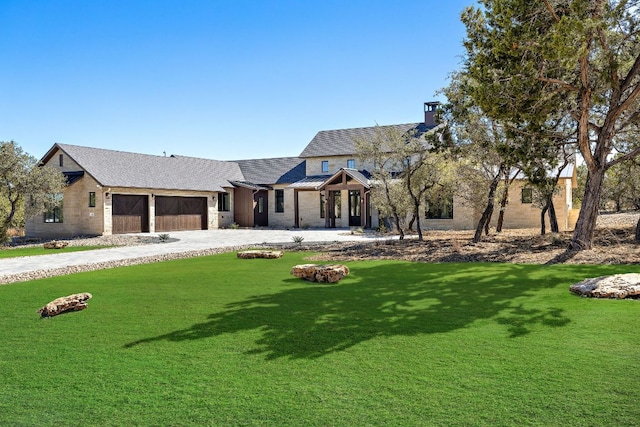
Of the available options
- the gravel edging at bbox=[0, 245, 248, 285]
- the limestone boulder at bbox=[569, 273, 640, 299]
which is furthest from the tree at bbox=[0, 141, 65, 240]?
the limestone boulder at bbox=[569, 273, 640, 299]

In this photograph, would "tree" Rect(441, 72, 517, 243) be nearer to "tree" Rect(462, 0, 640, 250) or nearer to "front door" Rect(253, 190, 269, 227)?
"tree" Rect(462, 0, 640, 250)

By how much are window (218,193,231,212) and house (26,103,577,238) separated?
0.25 feet

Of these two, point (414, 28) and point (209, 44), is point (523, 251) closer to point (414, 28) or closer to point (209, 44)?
point (414, 28)

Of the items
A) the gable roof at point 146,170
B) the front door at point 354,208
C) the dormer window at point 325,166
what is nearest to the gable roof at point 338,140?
the dormer window at point 325,166

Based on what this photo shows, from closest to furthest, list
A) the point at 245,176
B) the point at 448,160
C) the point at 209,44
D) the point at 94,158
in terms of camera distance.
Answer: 1. the point at 209,44
2. the point at 448,160
3. the point at 94,158
4. the point at 245,176

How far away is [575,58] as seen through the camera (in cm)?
1048

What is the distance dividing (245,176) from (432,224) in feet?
54.2

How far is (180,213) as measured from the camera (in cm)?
3262

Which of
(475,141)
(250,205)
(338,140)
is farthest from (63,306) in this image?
(338,140)

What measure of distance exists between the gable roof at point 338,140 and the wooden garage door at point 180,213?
9.02m

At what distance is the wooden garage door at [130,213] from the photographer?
93.8ft

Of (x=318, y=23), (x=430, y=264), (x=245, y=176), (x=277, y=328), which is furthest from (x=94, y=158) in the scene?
(x=277, y=328)

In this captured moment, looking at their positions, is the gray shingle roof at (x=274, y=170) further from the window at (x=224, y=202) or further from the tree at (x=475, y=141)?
the tree at (x=475, y=141)

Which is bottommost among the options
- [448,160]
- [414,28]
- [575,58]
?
[448,160]
